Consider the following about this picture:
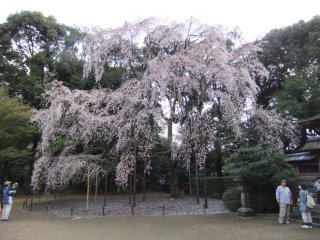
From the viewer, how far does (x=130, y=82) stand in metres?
16.1

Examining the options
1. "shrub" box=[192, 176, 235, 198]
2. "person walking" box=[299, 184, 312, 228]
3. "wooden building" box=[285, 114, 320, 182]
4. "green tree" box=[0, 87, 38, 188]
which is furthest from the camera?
"green tree" box=[0, 87, 38, 188]

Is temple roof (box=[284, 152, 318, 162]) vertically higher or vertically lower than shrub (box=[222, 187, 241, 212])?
higher

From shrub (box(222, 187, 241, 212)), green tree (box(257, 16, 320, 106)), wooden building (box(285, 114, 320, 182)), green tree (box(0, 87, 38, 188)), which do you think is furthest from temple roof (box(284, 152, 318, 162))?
green tree (box(0, 87, 38, 188))

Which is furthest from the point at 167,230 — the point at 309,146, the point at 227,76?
the point at 227,76

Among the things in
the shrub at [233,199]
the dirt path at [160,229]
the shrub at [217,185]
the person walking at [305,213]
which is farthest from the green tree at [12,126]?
the person walking at [305,213]

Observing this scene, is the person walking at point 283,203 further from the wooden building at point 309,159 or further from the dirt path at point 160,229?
the wooden building at point 309,159

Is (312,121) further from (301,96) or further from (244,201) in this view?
(301,96)

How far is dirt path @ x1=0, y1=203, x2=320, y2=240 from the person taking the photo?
8.58 m

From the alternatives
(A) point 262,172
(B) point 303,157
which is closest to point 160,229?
(A) point 262,172

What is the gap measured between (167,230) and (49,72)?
21713 millimetres

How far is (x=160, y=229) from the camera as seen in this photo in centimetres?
977

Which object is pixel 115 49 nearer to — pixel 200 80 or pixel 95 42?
pixel 95 42

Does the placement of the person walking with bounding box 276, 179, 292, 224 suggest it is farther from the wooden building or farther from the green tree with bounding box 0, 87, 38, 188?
the green tree with bounding box 0, 87, 38, 188

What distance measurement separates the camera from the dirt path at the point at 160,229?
28.1ft
